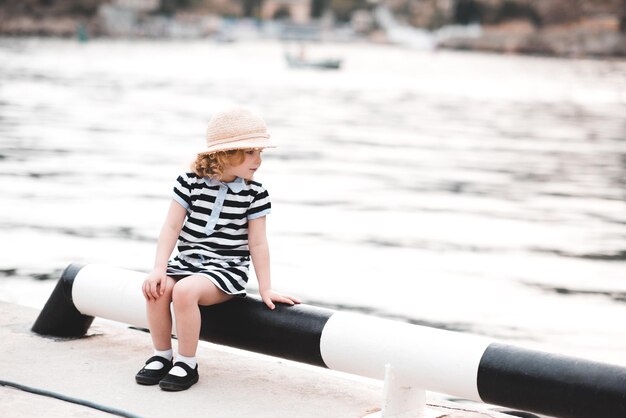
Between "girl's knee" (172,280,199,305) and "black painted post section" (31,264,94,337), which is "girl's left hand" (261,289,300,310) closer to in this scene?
A: "girl's knee" (172,280,199,305)

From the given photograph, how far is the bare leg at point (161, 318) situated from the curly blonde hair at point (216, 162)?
0.46 meters

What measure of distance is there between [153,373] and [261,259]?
0.63 meters

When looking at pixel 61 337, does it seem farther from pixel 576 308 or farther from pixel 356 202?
pixel 356 202

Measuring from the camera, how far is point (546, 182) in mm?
15336

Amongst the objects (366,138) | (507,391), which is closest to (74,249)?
(507,391)

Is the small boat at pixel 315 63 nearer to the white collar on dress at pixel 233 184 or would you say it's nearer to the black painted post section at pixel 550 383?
the white collar on dress at pixel 233 184

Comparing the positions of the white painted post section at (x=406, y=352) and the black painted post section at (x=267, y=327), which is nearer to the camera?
the white painted post section at (x=406, y=352)

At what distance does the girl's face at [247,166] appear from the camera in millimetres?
4559

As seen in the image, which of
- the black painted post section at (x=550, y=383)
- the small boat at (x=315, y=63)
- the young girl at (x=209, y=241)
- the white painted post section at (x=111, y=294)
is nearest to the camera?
the black painted post section at (x=550, y=383)

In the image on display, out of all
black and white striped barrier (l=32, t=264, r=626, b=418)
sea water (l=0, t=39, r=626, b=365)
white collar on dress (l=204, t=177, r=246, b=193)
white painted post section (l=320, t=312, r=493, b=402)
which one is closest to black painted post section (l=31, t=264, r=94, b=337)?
black and white striped barrier (l=32, t=264, r=626, b=418)

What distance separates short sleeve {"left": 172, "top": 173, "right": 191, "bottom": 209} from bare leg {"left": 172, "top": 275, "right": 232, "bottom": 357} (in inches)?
12.9

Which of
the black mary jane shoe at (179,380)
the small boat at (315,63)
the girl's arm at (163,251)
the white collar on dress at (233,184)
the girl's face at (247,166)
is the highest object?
the girl's face at (247,166)

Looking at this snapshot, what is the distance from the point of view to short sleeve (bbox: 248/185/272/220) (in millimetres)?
4656

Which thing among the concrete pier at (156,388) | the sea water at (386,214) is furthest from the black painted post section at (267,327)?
the sea water at (386,214)
